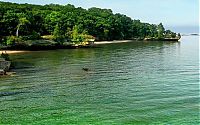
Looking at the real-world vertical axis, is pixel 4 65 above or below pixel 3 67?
above

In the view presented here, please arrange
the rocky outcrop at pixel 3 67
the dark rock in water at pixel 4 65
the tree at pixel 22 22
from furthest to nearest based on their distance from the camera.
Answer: the tree at pixel 22 22, the dark rock in water at pixel 4 65, the rocky outcrop at pixel 3 67

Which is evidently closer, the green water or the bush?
the green water

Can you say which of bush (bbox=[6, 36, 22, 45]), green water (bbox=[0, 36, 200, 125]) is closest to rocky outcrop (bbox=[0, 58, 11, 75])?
green water (bbox=[0, 36, 200, 125])

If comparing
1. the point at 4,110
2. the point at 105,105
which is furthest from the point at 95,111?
the point at 4,110

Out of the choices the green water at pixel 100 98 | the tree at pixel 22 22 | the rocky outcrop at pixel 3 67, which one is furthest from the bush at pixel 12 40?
the green water at pixel 100 98

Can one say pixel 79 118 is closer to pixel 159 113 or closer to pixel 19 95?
pixel 159 113

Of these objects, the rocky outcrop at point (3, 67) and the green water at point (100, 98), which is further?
the rocky outcrop at point (3, 67)

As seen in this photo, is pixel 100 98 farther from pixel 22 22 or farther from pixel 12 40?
pixel 22 22

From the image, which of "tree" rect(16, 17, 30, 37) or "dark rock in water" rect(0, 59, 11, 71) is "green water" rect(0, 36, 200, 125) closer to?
"dark rock in water" rect(0, 59, 11, 71)

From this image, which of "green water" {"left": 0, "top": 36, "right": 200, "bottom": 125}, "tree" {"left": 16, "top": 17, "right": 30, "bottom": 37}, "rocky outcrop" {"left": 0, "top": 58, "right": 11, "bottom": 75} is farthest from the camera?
"tree" {"left": 16, "top": 17, "right": 30, "bottom": 37}

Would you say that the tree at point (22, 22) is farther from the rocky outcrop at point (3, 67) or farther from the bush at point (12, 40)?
the rocky outcrop at point (3, 67)

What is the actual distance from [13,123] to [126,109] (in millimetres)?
9155

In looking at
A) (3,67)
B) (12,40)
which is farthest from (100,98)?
(12,40)

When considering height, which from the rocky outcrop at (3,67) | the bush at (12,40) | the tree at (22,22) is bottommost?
the rocky outcrop at (3,67)
